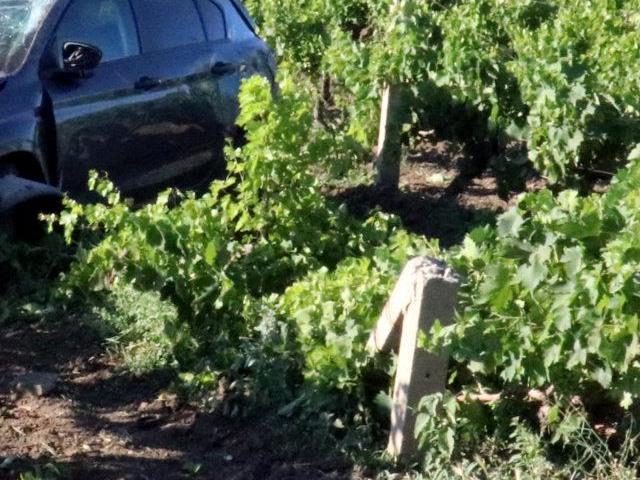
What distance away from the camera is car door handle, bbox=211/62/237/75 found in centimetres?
864

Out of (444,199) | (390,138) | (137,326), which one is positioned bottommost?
(444,199)

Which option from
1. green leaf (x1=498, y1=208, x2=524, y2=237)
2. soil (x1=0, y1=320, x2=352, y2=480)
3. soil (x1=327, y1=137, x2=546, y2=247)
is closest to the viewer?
green leaf (x1=498, y1=208, x2=524, y2=237)

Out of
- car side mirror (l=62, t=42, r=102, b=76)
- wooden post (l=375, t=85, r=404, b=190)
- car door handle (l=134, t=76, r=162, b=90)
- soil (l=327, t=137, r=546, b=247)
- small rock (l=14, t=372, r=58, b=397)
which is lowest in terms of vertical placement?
soil (l=327, t=137, r=546, b=247)

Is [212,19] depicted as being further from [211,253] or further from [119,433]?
[119,433]

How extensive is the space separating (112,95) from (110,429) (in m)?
2.72

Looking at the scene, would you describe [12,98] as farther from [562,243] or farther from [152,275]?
[562,243]

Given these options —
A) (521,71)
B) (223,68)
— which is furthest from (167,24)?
(521,71)

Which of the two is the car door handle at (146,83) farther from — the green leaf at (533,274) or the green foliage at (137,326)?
the green leaf at (533,274)

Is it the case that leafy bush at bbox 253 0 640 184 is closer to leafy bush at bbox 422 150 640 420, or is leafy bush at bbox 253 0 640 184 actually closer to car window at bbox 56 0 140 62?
car window at bbox 56 0 140 62

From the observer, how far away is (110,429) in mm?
5281

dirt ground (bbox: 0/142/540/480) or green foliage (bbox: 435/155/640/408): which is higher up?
green foliage (bbox: 435/155/640/408)

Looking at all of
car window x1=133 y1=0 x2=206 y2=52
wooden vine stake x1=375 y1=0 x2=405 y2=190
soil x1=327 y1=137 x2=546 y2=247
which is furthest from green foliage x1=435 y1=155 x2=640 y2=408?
wooden vine stake x1=375 y1=0 x2=405 y2=190

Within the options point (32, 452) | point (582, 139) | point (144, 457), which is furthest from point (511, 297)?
point (582, 139)

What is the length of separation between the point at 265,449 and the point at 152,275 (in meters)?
1.24
